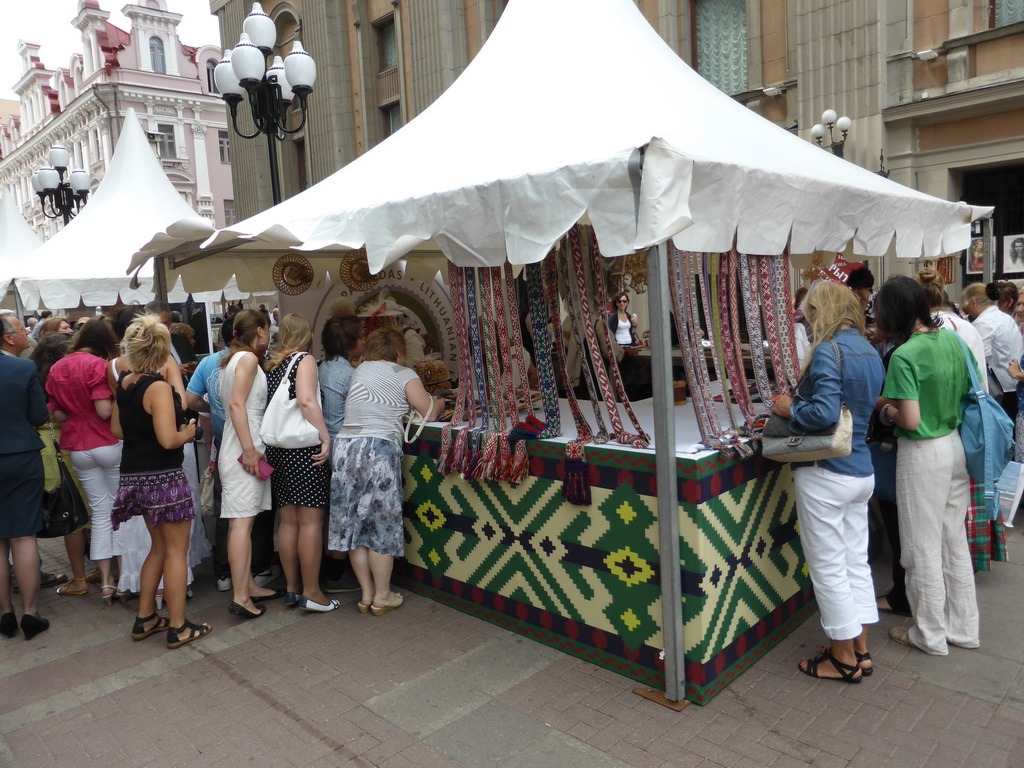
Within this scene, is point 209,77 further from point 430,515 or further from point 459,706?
point 459,706

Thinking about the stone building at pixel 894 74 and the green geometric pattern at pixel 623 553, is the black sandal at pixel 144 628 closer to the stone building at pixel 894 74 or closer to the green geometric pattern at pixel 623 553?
the green geometric pattern at pixel 623 553

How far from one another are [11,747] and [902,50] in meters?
13.5

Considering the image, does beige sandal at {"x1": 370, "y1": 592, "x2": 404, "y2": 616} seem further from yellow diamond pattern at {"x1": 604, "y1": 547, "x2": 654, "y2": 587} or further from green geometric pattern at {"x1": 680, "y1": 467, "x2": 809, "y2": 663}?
green geometric pattern at {"x1": 680, "y1": 467, "x2": 809, "y2": 663}

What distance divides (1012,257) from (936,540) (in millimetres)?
9647

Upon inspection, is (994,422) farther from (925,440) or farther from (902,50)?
(902,50)

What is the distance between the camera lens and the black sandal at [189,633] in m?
4.32

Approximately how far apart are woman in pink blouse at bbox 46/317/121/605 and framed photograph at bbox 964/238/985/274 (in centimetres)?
1183

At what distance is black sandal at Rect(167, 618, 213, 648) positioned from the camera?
170 inches

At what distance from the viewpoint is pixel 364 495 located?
14.8ft

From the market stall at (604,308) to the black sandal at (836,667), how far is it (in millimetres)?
262

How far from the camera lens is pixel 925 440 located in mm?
3631

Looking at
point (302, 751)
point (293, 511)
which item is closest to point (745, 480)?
point (302, 751)

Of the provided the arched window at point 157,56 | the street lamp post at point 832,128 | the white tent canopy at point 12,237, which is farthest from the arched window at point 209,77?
the street lamp post at point 832,128

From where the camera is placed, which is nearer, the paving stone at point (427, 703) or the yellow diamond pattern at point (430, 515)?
the paving stone at point (427, 703)
